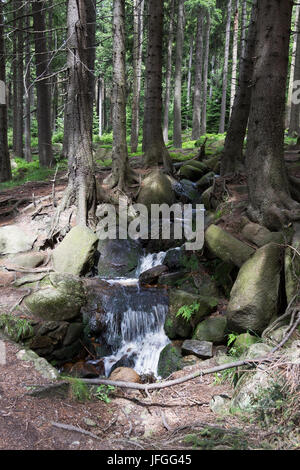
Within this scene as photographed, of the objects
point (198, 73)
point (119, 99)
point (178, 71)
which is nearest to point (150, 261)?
point (119, 99)

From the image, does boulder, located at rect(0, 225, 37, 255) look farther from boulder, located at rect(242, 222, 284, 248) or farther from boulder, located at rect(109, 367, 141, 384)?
boulder, located at rect(242, 222, 284, 248)

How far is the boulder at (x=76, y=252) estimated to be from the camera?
7.24 meters

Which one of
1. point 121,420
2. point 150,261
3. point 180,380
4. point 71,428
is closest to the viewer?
point 71,428

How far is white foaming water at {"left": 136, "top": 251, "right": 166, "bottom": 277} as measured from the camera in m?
8.45

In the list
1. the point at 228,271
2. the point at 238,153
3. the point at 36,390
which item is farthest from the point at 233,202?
the point at 36,390

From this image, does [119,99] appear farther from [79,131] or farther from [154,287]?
[154,287]

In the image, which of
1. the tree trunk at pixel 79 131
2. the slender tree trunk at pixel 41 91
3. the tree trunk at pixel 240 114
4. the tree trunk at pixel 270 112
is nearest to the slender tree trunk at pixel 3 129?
the slender tree trunk at pixel 41 91

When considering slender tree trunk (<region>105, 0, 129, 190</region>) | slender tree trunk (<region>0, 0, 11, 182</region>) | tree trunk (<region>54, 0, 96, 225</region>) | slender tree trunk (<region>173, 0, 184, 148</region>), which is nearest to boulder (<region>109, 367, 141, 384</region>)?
tree trunk (<region>54, 0, 96, 225</region>)

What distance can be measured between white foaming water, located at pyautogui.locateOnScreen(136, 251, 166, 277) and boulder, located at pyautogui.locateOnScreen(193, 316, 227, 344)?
261cm

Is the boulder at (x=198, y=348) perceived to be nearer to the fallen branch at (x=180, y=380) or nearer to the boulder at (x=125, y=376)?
the boulder at (x=125, y=376)

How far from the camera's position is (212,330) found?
232 inches

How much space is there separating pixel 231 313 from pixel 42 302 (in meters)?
3.07

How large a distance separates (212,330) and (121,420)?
272 cm

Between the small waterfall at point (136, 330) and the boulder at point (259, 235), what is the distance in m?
2.06
